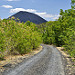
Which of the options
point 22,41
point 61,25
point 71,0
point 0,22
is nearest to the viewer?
point 0,22

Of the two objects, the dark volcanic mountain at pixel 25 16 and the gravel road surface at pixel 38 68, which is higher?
the dark volcanic mountain at pixel 25 16

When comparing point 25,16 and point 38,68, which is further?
point 25,16

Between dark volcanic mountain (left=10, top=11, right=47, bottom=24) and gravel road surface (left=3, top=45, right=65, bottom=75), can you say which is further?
dark volcanic mountain (left=10, top=11, right=47, bottom=24)

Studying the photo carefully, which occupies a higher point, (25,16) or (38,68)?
(25,16)

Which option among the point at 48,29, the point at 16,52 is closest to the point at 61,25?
the point at 48,29

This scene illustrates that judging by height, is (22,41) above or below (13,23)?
below

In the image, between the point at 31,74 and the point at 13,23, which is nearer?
the point at 31,74

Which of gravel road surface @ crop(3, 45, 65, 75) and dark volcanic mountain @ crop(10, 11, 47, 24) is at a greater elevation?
dark volcanic mountain @ crop(10, 11, 47, 24)

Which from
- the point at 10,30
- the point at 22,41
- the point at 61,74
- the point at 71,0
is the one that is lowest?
the point at 61,74

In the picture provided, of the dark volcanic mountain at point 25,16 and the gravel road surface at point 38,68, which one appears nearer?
the gravel road surface at point 38,68

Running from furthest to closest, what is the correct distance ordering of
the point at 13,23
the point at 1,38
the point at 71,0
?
1. the point at 13,23
2. the point at 71,0
3. the point at 1,38

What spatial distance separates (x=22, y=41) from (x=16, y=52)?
2.27 m

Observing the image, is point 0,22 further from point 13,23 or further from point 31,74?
point 31,74

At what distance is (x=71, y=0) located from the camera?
51.5 feet
